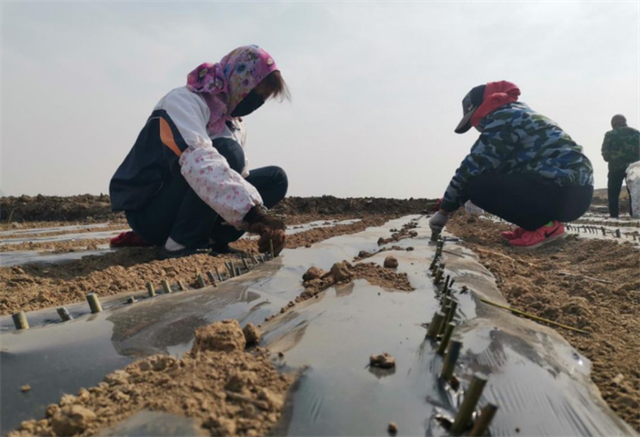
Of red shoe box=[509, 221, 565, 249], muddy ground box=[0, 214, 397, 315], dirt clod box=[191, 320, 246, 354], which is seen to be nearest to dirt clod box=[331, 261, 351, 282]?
muddy ground box=[0, 214, 397, 315]

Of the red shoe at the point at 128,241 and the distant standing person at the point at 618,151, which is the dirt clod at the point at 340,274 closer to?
the red shoe at the point at 128,241

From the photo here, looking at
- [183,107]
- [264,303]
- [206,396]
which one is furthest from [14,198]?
[206,396]

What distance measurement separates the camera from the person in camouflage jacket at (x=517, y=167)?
11.9 ft

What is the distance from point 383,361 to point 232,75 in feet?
7.58

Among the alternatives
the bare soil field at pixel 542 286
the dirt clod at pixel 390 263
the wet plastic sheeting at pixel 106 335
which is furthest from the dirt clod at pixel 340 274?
the dirt clod at pixel 390 263

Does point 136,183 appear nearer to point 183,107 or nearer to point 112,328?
point 183,107

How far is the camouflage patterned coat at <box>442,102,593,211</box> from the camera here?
359 centimetres

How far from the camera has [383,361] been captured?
1172 millimetres

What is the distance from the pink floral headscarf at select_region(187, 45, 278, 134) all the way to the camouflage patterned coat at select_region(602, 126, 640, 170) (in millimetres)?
7459


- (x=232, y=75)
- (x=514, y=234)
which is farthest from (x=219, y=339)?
(x=514, y=234)

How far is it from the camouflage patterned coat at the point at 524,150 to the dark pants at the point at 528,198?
7 cm

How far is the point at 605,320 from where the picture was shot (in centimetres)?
186

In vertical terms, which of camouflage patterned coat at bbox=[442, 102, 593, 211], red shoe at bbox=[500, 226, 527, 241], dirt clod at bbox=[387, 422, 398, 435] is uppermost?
camouflage patterned coat at bbox=[442, 102, 593, 211]

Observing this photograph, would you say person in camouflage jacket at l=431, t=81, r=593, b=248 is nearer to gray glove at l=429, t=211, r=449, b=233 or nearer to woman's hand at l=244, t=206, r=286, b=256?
gray glove at l=429, t=211, r=449, b=233
